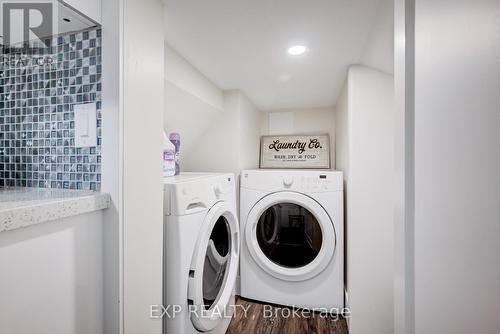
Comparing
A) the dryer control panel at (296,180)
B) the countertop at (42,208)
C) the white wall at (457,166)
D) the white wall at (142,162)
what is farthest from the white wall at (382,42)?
the countertop at (42,208)

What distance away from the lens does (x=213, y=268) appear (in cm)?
148

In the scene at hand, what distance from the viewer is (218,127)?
2201 mm

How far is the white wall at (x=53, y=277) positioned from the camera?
0.57 metres

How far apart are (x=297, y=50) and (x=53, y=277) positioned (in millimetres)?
1537

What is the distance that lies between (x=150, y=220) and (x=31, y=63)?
0.80 meters

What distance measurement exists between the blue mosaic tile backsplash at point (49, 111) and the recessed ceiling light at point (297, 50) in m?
1.00

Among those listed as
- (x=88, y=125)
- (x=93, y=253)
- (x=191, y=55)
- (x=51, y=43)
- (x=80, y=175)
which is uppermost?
(x=191, y=55)

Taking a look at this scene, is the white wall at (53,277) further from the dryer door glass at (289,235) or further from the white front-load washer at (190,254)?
the dryer door glass at (289,235)

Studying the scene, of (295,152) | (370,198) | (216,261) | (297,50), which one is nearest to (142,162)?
(216,261)

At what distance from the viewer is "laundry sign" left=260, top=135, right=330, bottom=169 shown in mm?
2780

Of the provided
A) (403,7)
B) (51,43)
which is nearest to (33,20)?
(51,43)

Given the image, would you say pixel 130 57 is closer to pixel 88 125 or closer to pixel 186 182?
pixel 88 125

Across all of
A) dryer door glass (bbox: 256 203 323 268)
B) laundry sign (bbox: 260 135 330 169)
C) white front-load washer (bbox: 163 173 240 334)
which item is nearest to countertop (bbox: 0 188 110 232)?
white front-load washer (bbox: 163 173 240 334)

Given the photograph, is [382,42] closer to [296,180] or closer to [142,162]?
[296,180]
